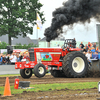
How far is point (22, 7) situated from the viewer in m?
36.6

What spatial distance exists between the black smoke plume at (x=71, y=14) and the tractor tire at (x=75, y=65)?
2.16 metres

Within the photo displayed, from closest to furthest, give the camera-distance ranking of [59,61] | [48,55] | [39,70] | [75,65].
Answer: [39,70]
[75,65]
[48,55]
[59,61]

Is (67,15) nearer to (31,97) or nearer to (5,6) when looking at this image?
(31,97)

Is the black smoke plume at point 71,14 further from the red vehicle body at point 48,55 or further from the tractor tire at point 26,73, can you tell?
the tractor tire at point 26,73

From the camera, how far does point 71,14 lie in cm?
1602

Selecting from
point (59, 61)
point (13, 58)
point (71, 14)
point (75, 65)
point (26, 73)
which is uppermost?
point (71, 14)

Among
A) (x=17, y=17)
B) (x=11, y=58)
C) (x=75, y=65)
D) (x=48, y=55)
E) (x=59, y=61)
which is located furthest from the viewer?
(x=17, y=17)

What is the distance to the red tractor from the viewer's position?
14086 millimetres

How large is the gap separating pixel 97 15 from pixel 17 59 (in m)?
8.55

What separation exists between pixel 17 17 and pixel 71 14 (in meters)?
20.4

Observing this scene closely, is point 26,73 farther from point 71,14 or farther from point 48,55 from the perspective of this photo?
point 71,14

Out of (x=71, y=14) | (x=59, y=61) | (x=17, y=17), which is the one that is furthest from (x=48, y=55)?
(x=17, y=17)

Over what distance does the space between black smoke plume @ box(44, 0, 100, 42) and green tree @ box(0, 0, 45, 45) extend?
64.7 feet

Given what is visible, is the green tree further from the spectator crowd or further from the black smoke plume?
the black smoke plume
